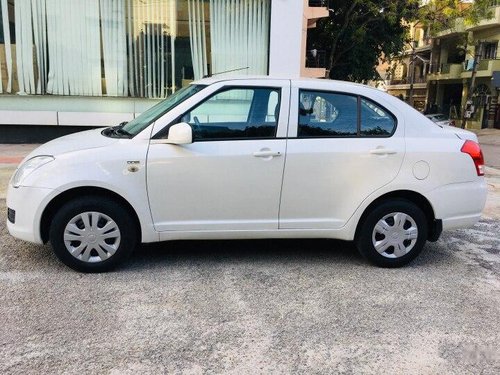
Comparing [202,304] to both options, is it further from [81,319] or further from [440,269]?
[440,269]

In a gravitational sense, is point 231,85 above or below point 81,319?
above

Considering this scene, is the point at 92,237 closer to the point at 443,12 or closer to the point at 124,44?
the point at 124,44

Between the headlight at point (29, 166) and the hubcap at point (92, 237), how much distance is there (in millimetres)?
527

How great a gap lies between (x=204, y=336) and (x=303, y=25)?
10554 millimetres

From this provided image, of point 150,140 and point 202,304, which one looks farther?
point 150,140

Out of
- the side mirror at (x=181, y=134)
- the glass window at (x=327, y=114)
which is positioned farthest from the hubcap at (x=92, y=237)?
the glass window at (x=327, y=114)

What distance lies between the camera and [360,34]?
2020 centimetres

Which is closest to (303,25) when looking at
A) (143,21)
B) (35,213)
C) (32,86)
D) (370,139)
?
(143,21)

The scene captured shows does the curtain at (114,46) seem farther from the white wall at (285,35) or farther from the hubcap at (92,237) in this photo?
the hubcap at (92,237)

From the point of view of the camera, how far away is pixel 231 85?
436 cm

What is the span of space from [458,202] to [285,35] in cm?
837

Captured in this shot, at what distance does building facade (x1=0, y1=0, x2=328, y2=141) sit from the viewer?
11312mm

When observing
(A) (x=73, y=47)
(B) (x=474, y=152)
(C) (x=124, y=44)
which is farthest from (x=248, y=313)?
(A) (x=73, y=47)

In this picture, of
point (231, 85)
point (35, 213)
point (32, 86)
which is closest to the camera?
point (35, 213)
